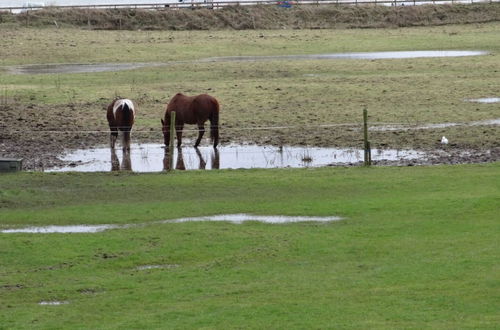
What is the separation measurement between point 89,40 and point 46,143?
2847 cm

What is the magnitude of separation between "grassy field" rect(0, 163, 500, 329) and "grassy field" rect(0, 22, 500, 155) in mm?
7086

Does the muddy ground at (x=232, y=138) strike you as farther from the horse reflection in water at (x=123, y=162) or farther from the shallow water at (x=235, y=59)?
the shallow water at (x=235, y=59)

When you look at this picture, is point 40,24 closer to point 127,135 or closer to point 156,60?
point 156,60

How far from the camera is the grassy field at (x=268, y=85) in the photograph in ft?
100.0

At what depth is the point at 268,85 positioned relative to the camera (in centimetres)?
3850

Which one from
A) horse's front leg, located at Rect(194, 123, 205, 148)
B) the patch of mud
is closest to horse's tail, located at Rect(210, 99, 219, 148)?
horse's front leg, located at Rect(194, 123, 205, 148)

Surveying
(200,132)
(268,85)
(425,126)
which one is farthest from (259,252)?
(268,85)

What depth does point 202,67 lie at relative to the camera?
149 ft

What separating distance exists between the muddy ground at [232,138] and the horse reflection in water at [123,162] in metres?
1.08

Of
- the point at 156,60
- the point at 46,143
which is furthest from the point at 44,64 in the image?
the point at 46,143

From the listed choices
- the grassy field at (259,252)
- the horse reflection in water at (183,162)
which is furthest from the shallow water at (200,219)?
the horse reflection in water at (183,162)

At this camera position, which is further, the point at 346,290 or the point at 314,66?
the point at 314,66

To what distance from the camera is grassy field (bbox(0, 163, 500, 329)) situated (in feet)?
40.6

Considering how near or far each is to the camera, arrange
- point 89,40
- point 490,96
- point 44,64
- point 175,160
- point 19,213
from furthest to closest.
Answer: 1. point 89,40
2. point 44,64
3. point 490,96
4. point 175,160
5. point 19,213
